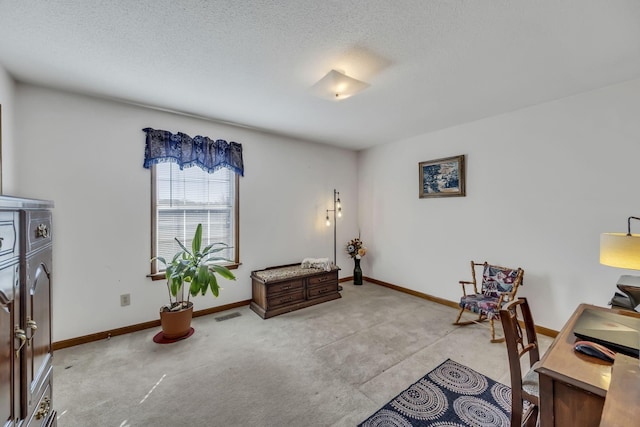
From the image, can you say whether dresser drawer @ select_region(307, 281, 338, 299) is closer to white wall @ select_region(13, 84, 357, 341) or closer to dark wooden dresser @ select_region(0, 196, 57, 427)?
white wall @ select_region(13, 84, 357, 341)

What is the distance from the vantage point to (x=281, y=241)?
4.05 m

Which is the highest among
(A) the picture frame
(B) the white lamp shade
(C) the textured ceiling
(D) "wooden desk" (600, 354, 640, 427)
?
(C) the textured ceiling

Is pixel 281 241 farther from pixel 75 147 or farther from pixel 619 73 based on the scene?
pixel 619 73

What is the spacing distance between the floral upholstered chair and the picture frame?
3.41ft

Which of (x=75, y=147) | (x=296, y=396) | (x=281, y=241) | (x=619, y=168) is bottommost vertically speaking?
(x=296, y=396)

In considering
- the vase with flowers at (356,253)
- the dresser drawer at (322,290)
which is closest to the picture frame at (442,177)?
the vase with flowers at (356,253)

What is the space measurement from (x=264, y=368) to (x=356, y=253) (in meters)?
2.90

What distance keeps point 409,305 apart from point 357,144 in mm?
2798

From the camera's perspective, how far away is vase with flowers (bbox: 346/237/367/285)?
4.71 meters

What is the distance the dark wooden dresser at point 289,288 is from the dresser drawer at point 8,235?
251 cm

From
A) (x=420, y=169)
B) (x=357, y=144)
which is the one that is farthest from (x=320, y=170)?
(x=420, y=169)

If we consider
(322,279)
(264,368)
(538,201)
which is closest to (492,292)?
(538,201)

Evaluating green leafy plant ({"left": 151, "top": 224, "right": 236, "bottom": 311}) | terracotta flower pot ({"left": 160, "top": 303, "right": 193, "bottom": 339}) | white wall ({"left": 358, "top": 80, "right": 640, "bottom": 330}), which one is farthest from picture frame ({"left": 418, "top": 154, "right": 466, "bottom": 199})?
terracotta flower pot ({"left": 160, "top": 303, "right": 193, "bottom": 339})

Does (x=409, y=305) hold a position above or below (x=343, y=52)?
below
